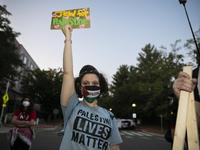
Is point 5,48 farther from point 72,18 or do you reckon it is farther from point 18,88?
point 72,18

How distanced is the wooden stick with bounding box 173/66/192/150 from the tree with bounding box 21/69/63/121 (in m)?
34.4

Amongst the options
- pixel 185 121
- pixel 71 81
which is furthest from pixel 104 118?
pixel 185 121

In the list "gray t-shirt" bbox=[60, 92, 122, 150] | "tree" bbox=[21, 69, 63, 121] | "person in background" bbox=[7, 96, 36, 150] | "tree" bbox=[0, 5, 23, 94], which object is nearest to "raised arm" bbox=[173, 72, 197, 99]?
"gray t-shirt" bbox=[60, 92, 122, 150]

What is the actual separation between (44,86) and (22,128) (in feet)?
105

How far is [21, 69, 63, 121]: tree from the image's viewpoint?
33.5 meters

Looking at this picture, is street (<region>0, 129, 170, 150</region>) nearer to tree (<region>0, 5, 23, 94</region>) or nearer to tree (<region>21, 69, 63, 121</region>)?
tree (<region>0, 5, 23, 94</region>)

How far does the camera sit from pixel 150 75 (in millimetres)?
31766

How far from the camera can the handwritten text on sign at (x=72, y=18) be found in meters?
2.18

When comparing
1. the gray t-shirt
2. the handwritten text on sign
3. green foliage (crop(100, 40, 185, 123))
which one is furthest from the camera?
green foliage (crop(100, 40, 185, 123))

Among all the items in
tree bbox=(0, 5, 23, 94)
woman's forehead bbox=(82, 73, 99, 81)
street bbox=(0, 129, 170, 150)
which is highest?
tree bbox=(0, 5, 23, 94)

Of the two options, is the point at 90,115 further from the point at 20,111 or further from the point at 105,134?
the point at 20,111

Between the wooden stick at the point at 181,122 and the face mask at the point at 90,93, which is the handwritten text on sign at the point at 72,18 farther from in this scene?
the wooden stick at the point at 181,122

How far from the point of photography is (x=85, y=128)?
1628 mm

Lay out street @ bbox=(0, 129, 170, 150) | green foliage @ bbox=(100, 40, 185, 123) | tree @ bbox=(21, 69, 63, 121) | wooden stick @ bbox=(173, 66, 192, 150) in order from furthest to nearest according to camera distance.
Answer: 1. tree @ bbox=(21, 69, 63, 121)
2. green foliage @ bbox=(100, 40, 185, 123)
3. street @ bbox=(0, 129, 170, 150)
4. wooden stick @ bbox=(173, 66, 192, 150)
